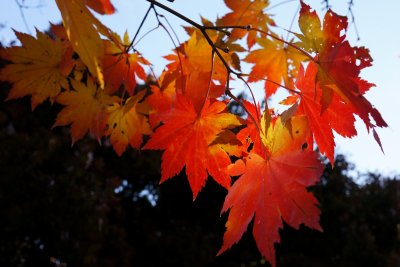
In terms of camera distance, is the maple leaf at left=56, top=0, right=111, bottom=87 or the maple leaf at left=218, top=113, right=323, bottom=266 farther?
the maple leaf at left=218, top=113, right=323, bottom=266

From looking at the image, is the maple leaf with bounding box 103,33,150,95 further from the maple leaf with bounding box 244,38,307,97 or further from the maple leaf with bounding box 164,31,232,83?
the maple leaf with bounding box 244,38,307,97

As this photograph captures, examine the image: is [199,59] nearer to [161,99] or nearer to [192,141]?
[161,99]

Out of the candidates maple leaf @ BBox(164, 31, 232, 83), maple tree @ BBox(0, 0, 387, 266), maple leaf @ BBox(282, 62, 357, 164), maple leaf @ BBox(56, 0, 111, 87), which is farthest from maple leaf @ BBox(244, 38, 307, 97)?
maple leaf @ BBox(56, 0, 111, 87)

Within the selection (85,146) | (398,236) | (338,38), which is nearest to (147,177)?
(85,146)

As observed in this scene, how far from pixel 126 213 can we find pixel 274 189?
6601 mm

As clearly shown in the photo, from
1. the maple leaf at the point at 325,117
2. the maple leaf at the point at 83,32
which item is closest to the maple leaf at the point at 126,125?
the maple leaf at the point at 325,117

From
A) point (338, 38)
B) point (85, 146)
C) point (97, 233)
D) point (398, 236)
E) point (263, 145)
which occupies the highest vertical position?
point (398, 236)

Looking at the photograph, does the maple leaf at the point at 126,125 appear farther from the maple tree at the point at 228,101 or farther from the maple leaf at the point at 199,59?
the maple leaf at the point at 199,59

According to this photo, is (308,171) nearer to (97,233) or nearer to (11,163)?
(97,233)

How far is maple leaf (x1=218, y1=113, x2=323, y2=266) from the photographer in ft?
2.18

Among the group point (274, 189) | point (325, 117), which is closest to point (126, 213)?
point (325, 117)

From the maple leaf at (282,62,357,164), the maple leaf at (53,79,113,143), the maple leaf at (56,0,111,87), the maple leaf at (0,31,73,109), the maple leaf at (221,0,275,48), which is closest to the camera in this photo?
the maple leaf at (56,0,111,87)

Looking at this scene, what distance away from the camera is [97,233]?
5.14m

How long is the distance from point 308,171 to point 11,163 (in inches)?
206
